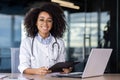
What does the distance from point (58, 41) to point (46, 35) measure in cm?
14

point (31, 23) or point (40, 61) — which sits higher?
point (31, 23)

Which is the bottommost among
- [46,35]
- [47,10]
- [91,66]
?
[91,66]

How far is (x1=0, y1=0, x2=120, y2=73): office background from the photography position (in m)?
8.30

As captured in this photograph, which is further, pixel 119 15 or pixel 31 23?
pixel 119 15

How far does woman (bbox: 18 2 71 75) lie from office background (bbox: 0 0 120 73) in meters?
4.61

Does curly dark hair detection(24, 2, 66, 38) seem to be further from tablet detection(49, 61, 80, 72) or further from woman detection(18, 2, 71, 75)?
tablet detection(49, 61, 80, 72)

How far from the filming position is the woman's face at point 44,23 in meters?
3.57

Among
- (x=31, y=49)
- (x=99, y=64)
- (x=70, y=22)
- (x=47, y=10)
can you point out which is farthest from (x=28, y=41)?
(x=70, y=22)

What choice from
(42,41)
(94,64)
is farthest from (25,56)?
(94,64)

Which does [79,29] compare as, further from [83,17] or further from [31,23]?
[31,23]

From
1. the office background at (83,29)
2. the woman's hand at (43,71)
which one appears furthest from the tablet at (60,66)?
the office background at (83,29)

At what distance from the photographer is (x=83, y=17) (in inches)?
331

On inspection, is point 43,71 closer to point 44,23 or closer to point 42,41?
point 42,41

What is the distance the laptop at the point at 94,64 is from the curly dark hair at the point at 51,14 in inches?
24.6
